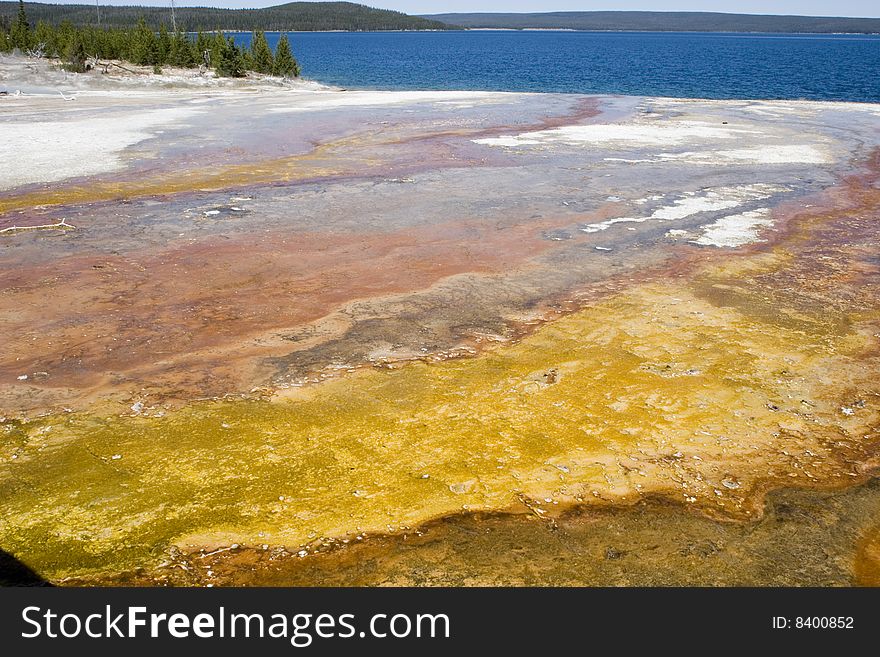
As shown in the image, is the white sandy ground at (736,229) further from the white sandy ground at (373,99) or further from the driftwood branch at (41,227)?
the white sandy ground at (373,99)

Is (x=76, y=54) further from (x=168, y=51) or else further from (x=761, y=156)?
(x=761, y=156)

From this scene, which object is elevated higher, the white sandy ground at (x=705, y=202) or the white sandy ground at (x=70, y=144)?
the white sandy ground at (x=70, y=144)

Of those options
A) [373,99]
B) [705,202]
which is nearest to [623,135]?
[705,202]

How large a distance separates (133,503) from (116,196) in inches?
380

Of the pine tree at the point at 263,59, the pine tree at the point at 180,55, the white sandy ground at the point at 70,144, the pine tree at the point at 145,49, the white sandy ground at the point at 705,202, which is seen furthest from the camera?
the pine tree at the point at 263,59

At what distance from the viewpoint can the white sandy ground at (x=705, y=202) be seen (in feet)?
38.7

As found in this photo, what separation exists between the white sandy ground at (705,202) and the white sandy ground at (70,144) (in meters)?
10.4

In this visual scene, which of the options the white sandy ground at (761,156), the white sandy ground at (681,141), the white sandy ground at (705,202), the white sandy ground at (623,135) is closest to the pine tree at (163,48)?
the white sandy ground at (623,135)

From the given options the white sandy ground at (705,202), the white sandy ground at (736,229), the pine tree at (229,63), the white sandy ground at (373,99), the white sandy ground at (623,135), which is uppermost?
the pine tree at (229,63)

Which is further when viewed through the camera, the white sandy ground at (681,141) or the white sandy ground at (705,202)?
the white sandy ground at (681,141)

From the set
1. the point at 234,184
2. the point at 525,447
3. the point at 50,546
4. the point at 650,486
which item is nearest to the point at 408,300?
the point at 525,447

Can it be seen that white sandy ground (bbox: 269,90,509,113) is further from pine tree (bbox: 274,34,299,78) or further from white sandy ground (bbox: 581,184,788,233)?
white sandy ground (bbox: 581,184,788,233)

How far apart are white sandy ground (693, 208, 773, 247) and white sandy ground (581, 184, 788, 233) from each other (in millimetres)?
527

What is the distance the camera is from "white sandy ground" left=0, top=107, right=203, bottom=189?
14.7 m
